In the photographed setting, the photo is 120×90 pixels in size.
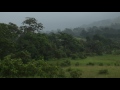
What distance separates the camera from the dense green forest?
6.38m

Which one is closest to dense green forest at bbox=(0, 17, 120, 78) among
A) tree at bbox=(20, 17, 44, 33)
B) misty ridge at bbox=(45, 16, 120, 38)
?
tree at bbox=(20, 17, 44, 33)

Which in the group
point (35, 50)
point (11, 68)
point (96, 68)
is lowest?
point (11, 68)

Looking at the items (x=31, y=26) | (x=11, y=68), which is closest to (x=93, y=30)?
(x=31, y=26)

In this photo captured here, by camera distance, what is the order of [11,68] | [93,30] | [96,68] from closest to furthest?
[11,68] < [96,68] < [93,30]

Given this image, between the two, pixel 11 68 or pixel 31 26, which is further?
pixel 31 26

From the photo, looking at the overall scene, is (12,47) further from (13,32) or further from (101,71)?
(101,71)

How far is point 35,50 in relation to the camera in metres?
11.8

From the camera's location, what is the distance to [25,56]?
9.20 m

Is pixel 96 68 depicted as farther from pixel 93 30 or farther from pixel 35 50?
pixel 93 30

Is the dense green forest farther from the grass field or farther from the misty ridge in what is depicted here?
the misty ridge

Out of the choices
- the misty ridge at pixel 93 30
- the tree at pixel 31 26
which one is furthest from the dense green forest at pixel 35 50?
the misty ridge at pixel 93 30

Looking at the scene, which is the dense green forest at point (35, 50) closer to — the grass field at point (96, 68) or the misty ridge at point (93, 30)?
the grass field at point (96, 68)
